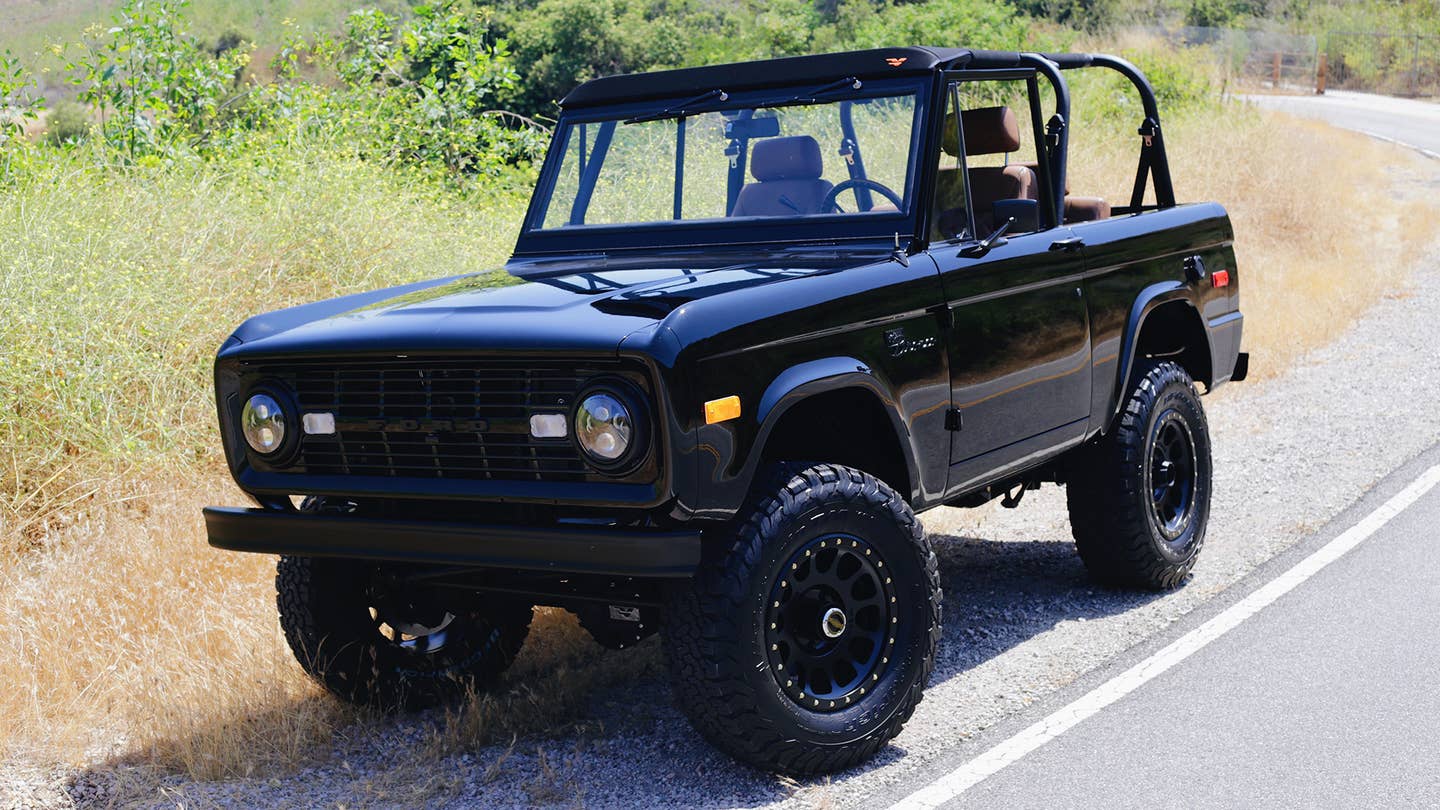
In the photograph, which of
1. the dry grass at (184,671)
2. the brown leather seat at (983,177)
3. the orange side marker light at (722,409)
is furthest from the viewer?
the brown leather seat at (983,177)

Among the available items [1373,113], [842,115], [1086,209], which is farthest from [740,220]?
[1373,113]

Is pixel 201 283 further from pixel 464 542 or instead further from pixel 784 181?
pixel 464 542

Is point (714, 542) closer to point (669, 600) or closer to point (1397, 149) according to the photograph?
point (669, 600)

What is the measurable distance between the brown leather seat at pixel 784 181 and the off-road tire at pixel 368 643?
5.37ft

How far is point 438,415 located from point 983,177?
269 cm

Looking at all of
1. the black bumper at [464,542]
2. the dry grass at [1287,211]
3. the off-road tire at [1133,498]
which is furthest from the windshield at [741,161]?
the dry grass at [1287,211]

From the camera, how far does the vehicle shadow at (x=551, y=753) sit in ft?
13.9

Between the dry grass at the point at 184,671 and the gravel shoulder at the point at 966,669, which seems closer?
the gravel shoulder at the point at 966,669

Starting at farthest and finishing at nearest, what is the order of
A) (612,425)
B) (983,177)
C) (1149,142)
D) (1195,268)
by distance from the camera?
(1149,142) < (1195,268) < (983,177) < (612,425)

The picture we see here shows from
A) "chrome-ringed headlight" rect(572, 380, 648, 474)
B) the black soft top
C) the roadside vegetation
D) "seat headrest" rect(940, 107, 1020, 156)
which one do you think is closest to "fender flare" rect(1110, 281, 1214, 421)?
"seat headrest" rect(940, 107, 1020, 156)

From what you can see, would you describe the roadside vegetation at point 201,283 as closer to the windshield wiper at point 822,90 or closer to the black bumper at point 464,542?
the black bumper at point 464,542

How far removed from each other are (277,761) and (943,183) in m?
2.82

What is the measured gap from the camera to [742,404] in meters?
4.00

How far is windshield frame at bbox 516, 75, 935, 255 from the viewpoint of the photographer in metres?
5.02
